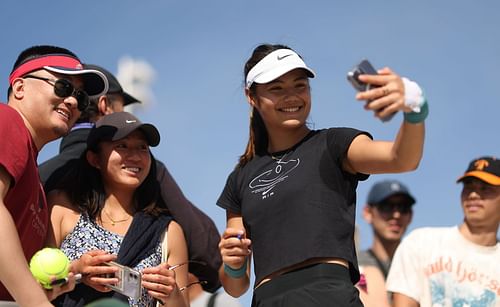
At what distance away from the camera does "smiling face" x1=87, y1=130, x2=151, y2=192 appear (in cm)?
516

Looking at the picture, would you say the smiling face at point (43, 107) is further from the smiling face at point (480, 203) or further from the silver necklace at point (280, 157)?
the smiling face at point (480, 203)

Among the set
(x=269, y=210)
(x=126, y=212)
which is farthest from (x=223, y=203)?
(x=126, y=212)

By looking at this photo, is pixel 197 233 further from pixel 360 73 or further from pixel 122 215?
pixel 360 73

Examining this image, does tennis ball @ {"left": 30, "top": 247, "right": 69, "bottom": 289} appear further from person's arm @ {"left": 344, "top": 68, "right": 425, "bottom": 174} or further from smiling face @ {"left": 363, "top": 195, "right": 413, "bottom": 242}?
smiling face @ {"left": 363, "top": 195, "right": 413, "bottom": 242}

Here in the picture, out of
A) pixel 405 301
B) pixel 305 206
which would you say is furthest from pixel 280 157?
pixel 405 301

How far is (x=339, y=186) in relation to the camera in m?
4.24

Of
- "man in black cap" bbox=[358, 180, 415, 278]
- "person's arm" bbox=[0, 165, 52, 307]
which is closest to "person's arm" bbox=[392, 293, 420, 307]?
"man in black cap" bbox=[358, 180, 415, 278]

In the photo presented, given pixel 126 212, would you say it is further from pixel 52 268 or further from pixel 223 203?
pixel 52 268

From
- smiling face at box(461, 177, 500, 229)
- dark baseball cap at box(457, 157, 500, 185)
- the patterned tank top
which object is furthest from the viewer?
dark baseball cap at box(457, 157, 500, 185)

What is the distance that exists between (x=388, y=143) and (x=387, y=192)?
4.11 metres

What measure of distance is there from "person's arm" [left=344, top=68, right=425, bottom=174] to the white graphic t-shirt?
190 centimetres

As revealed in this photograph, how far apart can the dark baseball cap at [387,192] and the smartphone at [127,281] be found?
3.84 m

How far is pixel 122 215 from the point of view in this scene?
520cm

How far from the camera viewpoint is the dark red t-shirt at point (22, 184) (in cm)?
397
